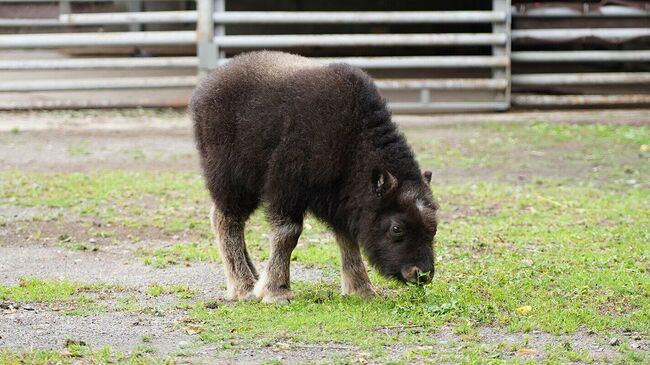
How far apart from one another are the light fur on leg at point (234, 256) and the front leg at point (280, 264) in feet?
0.96

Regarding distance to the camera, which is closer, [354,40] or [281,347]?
[281,347]

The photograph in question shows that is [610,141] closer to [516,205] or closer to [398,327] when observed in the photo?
[516,205]

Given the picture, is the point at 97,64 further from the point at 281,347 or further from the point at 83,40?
the point at 281,347

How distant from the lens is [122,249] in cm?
970

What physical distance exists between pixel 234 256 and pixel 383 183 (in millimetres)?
1458

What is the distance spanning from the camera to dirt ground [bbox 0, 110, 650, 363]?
21.8 feet

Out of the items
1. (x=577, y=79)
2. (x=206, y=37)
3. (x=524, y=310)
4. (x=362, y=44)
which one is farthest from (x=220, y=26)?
(x=524, y=310)

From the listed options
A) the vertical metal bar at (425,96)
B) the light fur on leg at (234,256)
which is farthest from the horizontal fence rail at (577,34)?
the light fur on leg at (234,256)

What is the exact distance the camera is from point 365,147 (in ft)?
24.6

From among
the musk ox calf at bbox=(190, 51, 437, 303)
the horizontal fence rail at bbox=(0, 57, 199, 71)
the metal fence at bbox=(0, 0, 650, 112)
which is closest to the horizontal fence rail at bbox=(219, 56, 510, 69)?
the metal fence at bbox=(0, 0, 650, 112)

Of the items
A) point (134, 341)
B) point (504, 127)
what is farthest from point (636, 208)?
point (134, 341)

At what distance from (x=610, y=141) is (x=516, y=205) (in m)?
4.46

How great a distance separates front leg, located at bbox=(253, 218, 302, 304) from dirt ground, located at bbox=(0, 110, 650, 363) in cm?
52

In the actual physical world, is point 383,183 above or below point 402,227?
above
